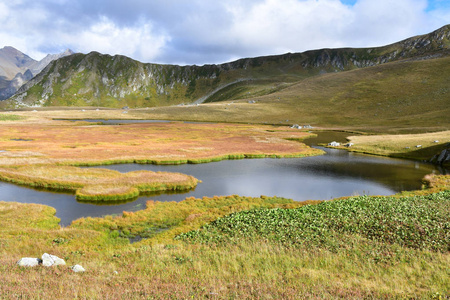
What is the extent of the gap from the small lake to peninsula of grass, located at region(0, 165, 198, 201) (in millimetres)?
1709

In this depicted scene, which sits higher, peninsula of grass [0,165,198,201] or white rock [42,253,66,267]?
white rock [42,253,66,267]

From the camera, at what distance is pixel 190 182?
139 feet

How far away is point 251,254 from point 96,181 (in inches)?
1268

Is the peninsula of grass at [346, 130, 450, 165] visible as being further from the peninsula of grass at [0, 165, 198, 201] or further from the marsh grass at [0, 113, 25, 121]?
the marsh grass at [0, 113, 25, 121]

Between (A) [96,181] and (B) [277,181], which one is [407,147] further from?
(A) [96,181]

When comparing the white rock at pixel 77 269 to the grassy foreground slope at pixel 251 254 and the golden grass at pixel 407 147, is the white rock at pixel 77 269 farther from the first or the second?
the golden grass at pixel 407 147

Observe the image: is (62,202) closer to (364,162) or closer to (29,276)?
(29,276)

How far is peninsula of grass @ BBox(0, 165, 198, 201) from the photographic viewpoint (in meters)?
35.4

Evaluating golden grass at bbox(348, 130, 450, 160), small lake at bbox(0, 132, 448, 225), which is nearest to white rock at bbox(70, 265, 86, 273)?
small lake at bbox(0, 132, 448, 225)

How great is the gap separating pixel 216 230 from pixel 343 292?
1146 centimetres

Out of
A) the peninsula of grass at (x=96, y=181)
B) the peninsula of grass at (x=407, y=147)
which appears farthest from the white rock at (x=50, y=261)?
the peninsula of grass at (x=407, y=147)

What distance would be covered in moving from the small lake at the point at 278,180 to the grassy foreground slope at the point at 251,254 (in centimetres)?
638

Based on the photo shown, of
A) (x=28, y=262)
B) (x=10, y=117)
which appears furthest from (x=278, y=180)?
(x=10, y=117)

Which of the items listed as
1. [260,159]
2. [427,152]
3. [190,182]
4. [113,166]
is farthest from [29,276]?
[427,152]
